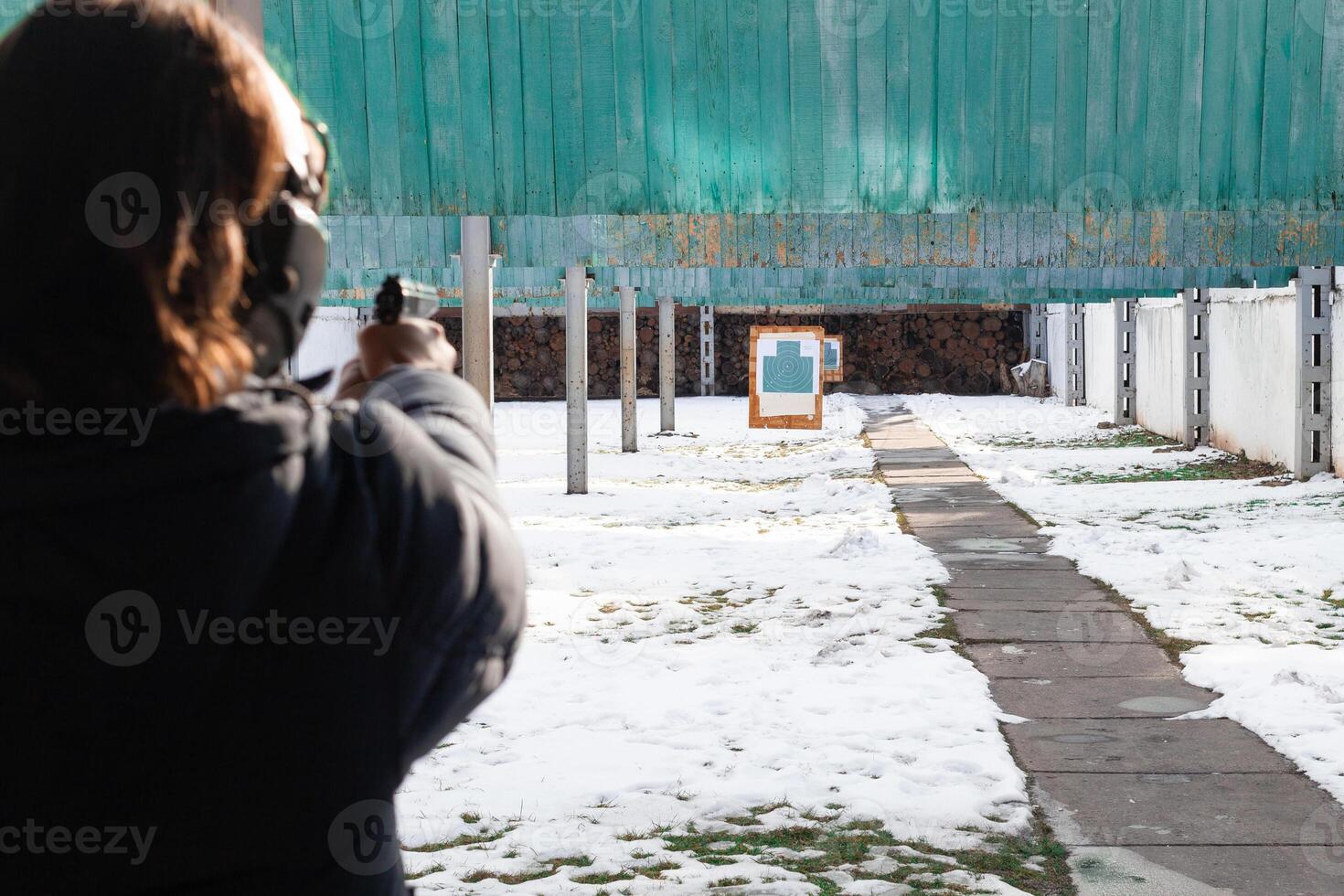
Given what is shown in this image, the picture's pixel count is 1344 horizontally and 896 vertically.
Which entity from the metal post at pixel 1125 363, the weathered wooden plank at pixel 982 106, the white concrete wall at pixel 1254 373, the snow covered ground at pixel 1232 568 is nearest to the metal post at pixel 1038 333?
the metal post at pixel 1125 363

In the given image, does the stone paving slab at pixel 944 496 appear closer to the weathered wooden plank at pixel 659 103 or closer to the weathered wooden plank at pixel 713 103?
the weathered wooden plank at pixel 713 103

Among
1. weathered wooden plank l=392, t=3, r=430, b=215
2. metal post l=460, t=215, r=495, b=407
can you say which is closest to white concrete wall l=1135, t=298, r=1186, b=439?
metal post l=460, t=215, r=495, b=407

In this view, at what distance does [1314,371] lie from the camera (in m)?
11.5

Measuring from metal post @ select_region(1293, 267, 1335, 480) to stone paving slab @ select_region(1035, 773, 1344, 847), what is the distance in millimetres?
8726

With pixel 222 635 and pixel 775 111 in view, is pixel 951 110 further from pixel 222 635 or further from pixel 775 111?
pixel 222 635

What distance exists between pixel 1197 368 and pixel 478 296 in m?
11.3

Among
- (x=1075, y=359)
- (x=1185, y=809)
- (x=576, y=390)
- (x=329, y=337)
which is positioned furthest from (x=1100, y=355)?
(x=1185, y=809)

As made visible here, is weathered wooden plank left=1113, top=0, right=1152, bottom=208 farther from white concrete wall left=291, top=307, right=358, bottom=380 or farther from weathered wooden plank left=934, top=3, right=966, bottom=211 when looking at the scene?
white concrete wall left=291, top=307, right=358, bottom=380

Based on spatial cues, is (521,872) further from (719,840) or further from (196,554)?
(196,554)

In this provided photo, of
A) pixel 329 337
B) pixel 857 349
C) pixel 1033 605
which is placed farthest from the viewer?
pixel 857 349

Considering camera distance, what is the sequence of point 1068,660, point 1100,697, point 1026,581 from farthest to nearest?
point 1026,581 → point 1068,660 → point 1100,697

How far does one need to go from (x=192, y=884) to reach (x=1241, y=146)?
24.4ft

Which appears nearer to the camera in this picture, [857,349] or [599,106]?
[599,106]

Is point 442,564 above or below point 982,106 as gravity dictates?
below
